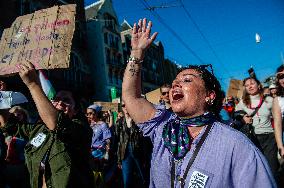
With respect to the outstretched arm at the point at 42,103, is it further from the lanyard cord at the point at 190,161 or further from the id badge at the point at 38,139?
the lanyard cord at the point at 190,161

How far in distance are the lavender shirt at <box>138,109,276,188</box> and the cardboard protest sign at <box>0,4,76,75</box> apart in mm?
1200

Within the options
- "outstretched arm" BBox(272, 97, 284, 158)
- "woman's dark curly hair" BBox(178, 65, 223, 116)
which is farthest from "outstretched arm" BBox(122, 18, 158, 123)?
"outstretched arm" BBox(272, 97, 284, 158)

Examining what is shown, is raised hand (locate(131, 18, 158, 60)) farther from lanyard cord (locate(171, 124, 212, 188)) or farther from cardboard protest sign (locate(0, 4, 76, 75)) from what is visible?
lanyard cord (locate(171, 124, 212, 188))

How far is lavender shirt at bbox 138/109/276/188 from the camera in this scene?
1.60 metres

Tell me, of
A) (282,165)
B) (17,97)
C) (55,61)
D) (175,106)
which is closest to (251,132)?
(282,165)

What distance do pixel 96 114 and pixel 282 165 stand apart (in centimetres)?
325

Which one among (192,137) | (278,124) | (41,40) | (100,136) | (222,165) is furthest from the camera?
(100,136)

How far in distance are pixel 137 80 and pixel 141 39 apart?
30 centimetres

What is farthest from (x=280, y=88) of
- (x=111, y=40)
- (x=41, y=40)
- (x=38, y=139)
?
(x=111, y=40)

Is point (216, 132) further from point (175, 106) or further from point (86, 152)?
point (86, 152)

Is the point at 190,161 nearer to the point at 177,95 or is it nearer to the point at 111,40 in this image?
the point at 177,95

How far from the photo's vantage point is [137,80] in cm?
220

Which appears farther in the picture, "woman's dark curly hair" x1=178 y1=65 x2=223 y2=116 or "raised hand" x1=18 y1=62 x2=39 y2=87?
"raised hand" x1=18 y1=62 x2=39 y2=87

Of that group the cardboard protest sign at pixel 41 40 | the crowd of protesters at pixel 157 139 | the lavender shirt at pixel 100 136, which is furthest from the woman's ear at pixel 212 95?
the lavender shirt at pixel 100 136
